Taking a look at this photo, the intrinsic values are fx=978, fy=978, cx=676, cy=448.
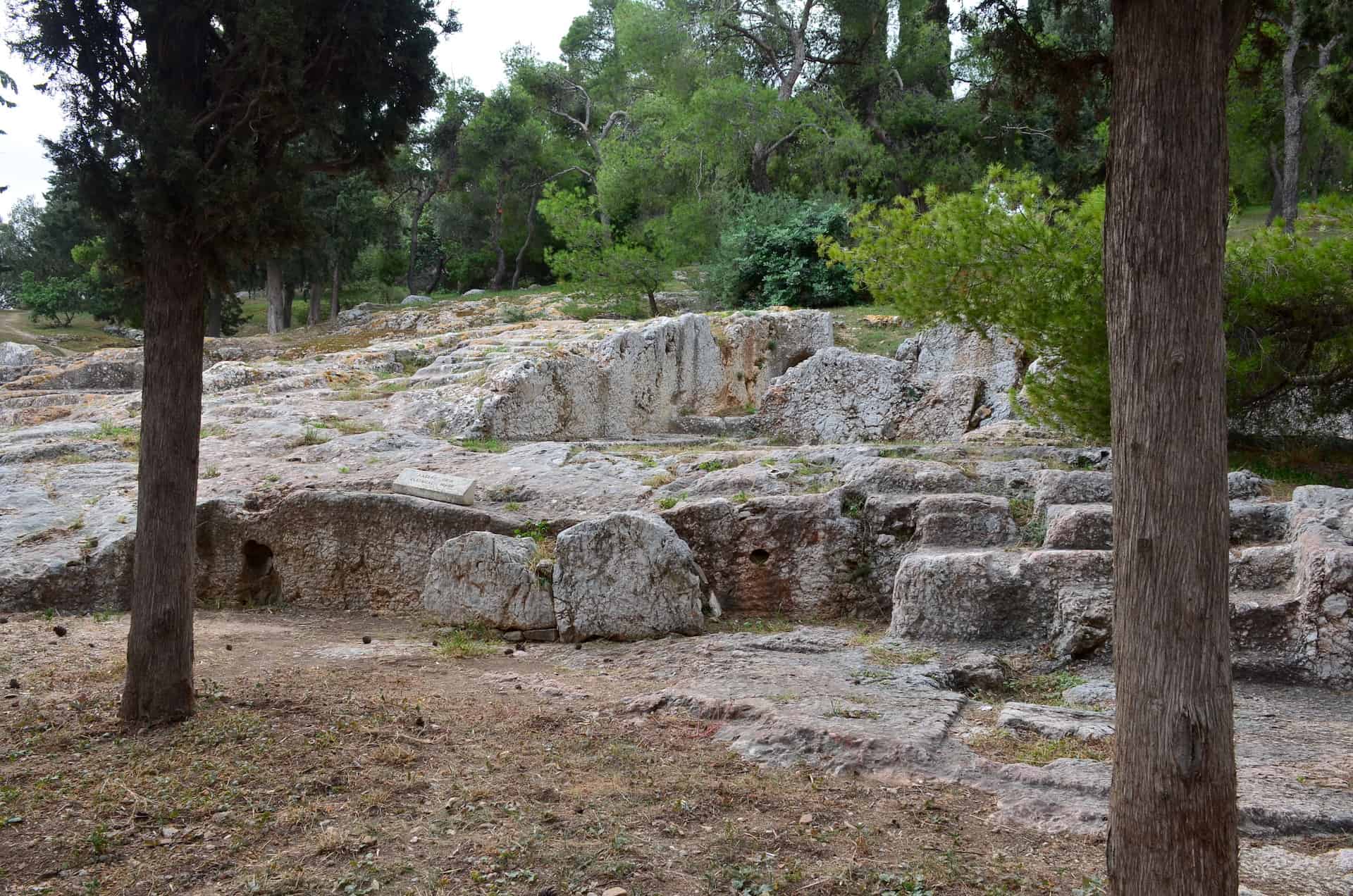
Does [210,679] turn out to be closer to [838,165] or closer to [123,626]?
[123,626]

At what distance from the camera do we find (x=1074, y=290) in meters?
9.55

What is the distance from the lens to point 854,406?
48.7 feet

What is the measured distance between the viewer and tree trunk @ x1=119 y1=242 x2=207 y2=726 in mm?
5574

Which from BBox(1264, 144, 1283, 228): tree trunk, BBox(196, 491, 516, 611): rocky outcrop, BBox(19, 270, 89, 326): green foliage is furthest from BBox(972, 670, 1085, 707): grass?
BBox(19, 270, 89, 326): green foliage

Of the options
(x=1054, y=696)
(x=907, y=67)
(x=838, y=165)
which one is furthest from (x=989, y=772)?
(x=907, y=67)

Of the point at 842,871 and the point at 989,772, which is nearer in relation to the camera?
the point at 842,871

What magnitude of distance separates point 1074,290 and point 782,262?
13394 mm

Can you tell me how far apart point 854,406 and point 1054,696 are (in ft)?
28.6

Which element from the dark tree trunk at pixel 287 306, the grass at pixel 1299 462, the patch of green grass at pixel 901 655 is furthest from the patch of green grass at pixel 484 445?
the dark tree trunk at pixel 287 306

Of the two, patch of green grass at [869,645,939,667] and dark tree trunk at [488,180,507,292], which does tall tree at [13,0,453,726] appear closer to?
patch of green grass at [869,645,939,667]

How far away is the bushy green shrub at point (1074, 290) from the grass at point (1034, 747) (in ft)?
16.9

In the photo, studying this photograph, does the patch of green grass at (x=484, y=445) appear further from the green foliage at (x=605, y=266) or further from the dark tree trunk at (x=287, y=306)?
the dark tree trunk at (x=287, y=306)

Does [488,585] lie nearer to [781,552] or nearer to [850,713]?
[781,552]

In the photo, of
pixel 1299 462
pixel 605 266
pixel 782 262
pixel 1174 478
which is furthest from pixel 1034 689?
pixel 605 266
